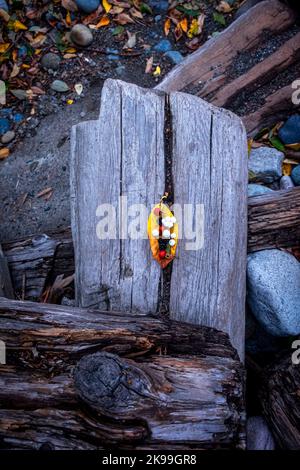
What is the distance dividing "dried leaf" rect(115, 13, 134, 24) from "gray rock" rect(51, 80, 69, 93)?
3.03ft

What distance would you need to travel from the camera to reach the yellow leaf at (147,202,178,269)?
2.69 m

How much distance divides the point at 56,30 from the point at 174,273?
11.5ft

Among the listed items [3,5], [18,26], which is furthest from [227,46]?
[3,5]

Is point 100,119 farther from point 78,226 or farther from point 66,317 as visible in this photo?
point 66,317

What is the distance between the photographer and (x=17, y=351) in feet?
7.50

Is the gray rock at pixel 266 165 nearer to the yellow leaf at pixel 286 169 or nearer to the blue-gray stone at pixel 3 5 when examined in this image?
the yellow leaf at pixel 286 169

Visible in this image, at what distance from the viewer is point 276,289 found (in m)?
3.08

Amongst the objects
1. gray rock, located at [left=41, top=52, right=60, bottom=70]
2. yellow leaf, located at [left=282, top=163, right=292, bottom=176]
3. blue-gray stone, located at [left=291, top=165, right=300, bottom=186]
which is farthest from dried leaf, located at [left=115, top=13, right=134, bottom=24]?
blue-gray stone, located at [left=291, top=165, right=300, bottom=186]

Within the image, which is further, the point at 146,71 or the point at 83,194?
the point at 146,71

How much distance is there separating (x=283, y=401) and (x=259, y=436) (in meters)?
0.33

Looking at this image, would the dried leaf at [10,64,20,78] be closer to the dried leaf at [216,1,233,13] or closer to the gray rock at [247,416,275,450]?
the dried leaf at [216,1,233,13]

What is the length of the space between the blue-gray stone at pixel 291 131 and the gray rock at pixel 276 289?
1.32 meters

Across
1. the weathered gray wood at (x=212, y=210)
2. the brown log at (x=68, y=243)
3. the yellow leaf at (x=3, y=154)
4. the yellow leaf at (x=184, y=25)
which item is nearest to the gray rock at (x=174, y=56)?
the yellow leaf at (x=184, y=25)

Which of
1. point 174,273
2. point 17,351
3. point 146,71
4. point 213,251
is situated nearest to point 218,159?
point 213,251
